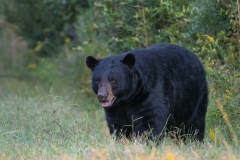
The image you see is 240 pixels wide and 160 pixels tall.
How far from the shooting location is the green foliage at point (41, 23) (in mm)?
21094

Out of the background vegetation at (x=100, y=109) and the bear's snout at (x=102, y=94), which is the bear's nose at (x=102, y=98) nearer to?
the bear's snout at (x=102, y=94)

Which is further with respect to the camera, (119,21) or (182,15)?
(119,21)

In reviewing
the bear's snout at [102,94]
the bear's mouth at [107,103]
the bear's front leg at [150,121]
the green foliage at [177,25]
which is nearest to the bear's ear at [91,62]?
the bear's snout at [102,94]

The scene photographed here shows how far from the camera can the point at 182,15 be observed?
9.67m

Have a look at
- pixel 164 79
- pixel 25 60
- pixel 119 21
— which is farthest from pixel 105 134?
pixel 25 60

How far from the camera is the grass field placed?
5.70 m

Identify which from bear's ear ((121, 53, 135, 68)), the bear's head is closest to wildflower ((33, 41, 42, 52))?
the bear's head

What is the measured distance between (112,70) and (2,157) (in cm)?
171

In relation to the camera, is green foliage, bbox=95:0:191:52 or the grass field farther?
green foliage, bbox=95:0:191:52

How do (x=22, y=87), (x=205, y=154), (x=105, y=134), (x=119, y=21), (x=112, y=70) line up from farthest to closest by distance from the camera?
1. (x=22, y=87)
2. (x=119, y=21)
3. (x=105, y=134)
4. (x=112, y=70)
5. (x=205, y=154)

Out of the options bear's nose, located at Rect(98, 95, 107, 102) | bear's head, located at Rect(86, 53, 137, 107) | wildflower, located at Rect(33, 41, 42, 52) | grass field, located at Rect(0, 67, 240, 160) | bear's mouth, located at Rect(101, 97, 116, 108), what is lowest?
wildflower, located at Rect(33, 41, 42, 52)

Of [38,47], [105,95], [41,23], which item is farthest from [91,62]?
[41,23]

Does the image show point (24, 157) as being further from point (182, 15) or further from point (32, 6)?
point (32, 6)

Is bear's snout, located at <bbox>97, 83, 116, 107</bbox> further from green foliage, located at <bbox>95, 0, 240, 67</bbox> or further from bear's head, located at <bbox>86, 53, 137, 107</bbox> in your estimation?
green foliage, located at <bbox>95, 0, 240, 67</bbox>
